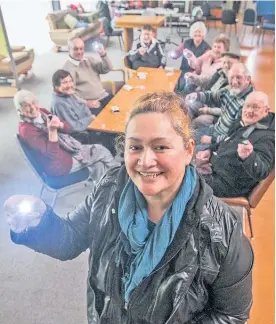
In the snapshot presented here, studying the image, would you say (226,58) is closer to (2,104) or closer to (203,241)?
(203,241)

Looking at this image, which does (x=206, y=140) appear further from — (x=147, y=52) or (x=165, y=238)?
(x=147, y=52)

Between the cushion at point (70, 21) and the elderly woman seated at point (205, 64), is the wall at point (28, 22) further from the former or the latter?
the elderly woman seated at point (205, 64)

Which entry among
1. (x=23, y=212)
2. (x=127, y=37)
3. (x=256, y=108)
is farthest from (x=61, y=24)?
(x=23, y=212)

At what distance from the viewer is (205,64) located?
4.20m

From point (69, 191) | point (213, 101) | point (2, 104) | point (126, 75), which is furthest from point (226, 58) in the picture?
point (2, 104)

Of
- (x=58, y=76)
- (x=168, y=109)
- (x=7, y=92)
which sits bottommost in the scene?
(x=7, y=92)

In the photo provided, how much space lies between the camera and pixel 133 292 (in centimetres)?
108

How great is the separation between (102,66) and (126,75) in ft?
3.45

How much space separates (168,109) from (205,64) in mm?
3465

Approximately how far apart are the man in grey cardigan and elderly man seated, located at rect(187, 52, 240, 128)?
1.16 meters

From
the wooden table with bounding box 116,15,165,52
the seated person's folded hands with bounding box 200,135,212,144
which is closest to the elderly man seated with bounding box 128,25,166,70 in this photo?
the seated person's folded hands with bounding box 200,135,212,144

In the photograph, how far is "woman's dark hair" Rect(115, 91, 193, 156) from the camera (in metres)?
1.01

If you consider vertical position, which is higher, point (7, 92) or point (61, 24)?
point (61, 24)

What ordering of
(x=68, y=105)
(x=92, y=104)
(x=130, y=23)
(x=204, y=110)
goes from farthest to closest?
(x=130, y=23) < (x=92, y=104) < (x=204, y=110) < (x=68, y=105)
